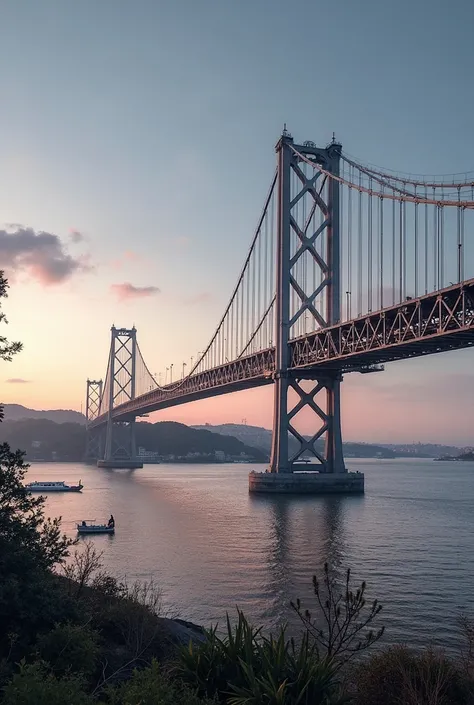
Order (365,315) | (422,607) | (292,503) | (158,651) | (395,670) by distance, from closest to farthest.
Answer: (395,670), (158,651), (422,607), (365,315), (292,503)

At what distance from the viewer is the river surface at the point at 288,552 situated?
21.4 m

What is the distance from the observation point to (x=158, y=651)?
12.5 m

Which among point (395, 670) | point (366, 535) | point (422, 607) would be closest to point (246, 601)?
point (422, 607)

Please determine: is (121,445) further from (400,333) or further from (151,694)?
(151,694)

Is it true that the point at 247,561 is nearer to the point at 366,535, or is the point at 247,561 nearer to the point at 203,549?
the point at 203,549

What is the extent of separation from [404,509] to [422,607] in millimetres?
34352

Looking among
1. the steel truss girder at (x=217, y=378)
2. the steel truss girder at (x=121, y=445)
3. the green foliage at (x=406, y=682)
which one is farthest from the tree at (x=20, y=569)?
the steel truss girder at (x=121, y=445)

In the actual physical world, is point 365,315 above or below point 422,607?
above

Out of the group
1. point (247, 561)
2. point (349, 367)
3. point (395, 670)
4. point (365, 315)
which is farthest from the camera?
point (349, 367)

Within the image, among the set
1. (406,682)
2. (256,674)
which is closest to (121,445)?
(406,682)

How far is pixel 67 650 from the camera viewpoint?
936cm

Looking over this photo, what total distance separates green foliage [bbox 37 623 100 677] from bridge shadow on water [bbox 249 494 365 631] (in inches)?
411

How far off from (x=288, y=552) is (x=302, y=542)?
3066 millimetres

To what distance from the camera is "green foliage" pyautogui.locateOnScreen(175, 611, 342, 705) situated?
7766 mm
